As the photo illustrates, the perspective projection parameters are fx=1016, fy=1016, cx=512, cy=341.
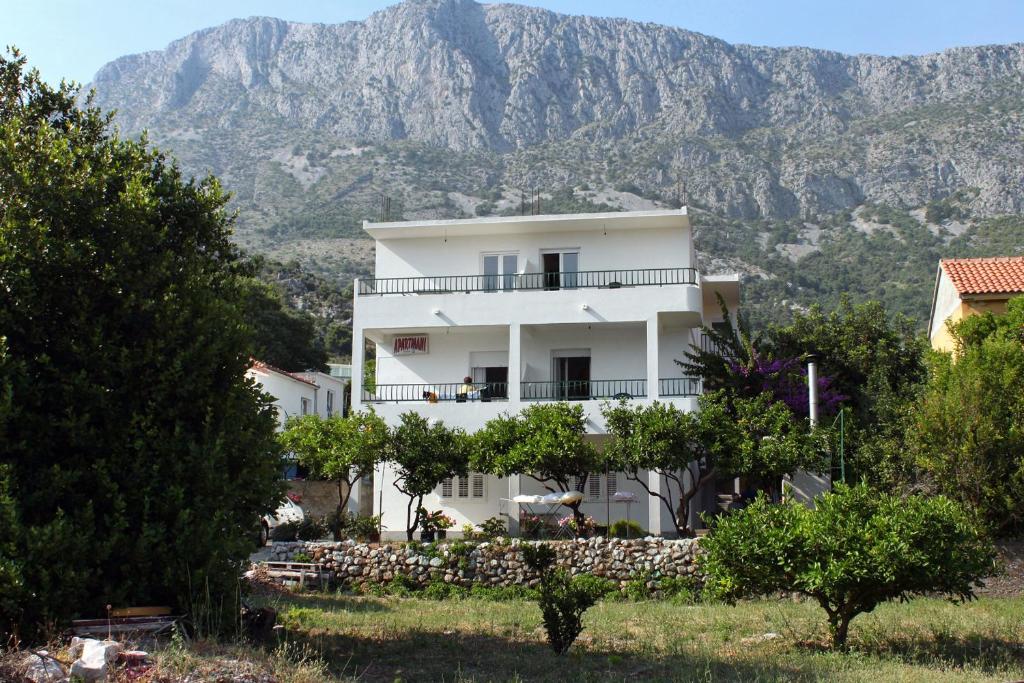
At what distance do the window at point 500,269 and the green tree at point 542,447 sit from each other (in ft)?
18.9

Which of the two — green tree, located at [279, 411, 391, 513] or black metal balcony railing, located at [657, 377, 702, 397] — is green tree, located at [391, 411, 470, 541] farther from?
black metal balcony railing, located at [657, 377, 702, 397]

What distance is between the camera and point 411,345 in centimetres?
3262

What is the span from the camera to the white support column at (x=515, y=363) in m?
30.2

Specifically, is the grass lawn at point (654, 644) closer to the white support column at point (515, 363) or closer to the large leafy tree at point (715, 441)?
the large leafy tree at point (715, 441)

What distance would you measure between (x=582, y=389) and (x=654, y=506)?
4.44m

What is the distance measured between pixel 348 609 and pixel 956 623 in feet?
35.6

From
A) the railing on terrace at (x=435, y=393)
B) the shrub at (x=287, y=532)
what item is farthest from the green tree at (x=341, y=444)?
the railing on terrace at (x=435, y=393)

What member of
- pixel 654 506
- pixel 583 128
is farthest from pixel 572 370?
pixel 583 128

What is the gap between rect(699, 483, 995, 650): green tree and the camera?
14.0 m

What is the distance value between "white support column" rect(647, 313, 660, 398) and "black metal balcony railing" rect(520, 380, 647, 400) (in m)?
0.59

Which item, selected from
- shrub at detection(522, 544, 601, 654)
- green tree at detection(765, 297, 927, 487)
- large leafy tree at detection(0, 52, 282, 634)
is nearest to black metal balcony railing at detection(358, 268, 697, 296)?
green tree at detection(765, 297, 927, 487)

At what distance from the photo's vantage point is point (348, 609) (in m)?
19.5

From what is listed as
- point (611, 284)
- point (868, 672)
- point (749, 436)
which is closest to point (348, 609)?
point (868, 672)

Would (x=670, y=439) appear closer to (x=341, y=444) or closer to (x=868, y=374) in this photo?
(x=341, y=444)
